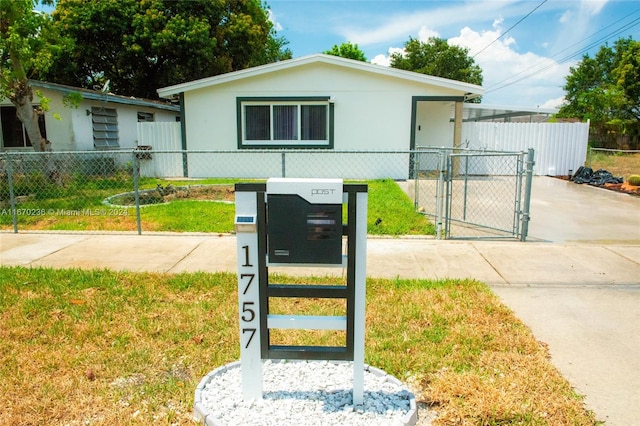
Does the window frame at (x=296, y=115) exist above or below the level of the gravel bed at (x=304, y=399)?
above

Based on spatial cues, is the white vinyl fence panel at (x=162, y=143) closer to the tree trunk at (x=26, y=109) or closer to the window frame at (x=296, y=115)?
the window frame at (x=296, y=115)

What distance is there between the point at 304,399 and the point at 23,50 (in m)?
11.0

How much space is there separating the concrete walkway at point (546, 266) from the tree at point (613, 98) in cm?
2591

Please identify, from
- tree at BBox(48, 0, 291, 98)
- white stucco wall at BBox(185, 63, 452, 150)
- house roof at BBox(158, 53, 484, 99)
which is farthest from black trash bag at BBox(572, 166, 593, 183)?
tree at BBox(48, 0, 291, 98)

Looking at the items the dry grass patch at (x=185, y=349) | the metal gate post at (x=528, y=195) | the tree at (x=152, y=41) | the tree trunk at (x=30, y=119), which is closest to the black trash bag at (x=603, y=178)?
the metal gate post at (x=528, y=195)

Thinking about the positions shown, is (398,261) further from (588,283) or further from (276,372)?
(276,372)

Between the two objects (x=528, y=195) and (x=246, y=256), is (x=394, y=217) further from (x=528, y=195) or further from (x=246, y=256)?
(x=246, y=256)

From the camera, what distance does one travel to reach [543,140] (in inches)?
664

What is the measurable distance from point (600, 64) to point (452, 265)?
49.6m

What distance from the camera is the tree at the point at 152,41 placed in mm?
22844

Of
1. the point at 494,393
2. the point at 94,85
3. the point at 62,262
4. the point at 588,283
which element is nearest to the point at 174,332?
the point at 494,393

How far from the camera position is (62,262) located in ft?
19.6

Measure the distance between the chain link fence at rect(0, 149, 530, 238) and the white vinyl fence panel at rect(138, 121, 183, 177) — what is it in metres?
0.03

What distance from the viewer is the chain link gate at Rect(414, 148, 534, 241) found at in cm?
721
